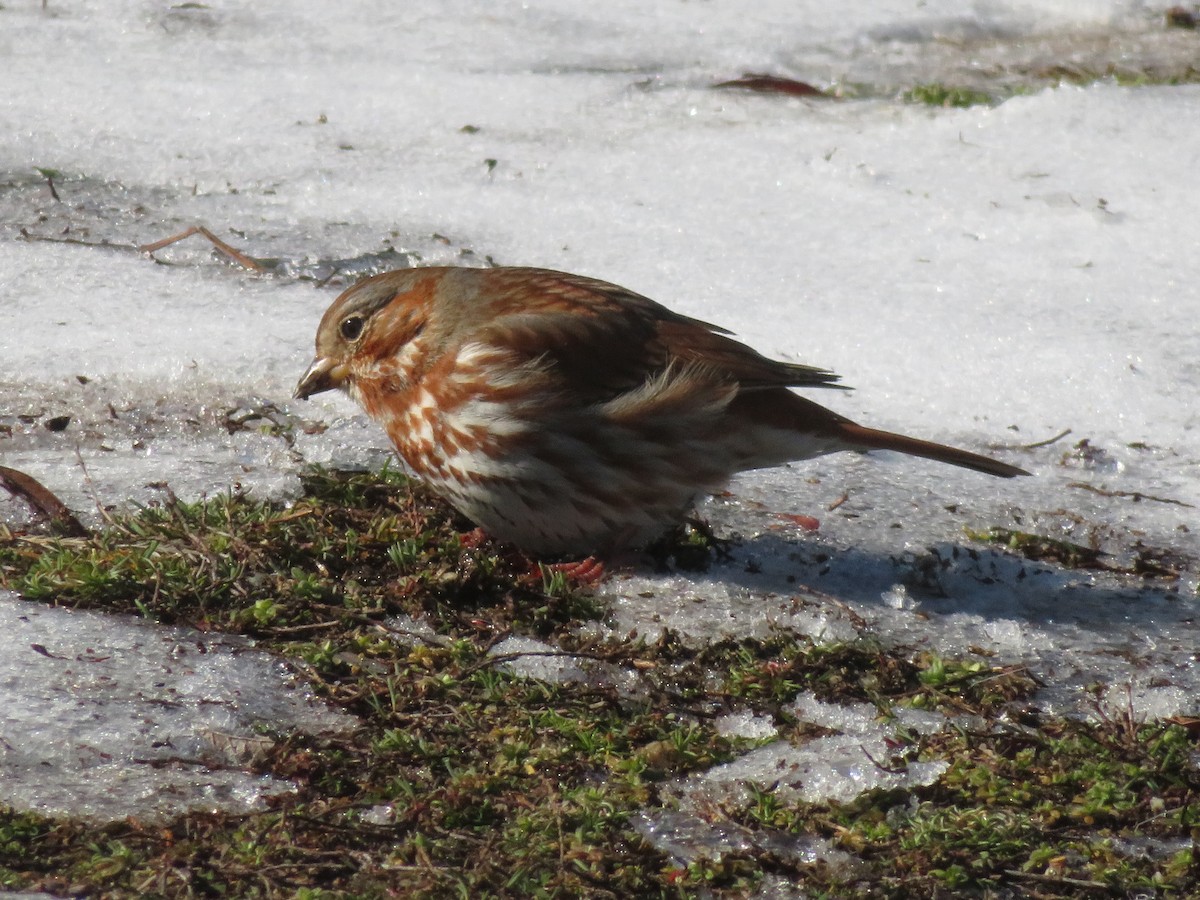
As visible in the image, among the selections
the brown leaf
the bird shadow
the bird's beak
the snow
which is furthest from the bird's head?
the bird shadow

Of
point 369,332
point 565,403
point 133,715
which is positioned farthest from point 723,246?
point 133,715

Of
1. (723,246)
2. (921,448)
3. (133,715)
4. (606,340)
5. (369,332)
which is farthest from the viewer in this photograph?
(723,246)

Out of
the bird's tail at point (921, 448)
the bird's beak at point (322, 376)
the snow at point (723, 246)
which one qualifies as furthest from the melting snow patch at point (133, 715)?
the bird's tail at point (921, 448)

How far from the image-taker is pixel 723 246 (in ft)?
22.4

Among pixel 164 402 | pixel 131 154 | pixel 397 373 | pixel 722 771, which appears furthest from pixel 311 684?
pixel 131 154

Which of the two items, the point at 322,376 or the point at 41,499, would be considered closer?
the point at 41,499

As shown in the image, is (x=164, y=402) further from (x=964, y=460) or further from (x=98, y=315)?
(x=964, y=460)

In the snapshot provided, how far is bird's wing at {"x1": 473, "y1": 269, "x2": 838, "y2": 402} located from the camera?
4746mm

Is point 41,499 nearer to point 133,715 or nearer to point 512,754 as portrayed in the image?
point 133,715

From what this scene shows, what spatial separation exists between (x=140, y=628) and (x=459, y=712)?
3.16ft

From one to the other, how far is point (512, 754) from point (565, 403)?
4.75 ft

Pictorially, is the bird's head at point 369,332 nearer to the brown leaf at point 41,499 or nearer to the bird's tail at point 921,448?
the brown leaf at point 41,499

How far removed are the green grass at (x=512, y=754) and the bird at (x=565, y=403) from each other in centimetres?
23

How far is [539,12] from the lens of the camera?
8797mm
